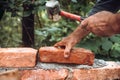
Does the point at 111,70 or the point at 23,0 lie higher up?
the point at 23,0

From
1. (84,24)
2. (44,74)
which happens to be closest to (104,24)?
(84,24)

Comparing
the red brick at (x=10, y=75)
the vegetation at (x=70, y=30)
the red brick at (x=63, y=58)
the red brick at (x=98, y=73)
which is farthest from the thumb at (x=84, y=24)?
the vegetation at (x=70, y=30)

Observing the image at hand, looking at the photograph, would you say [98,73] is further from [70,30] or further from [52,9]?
[70,30]

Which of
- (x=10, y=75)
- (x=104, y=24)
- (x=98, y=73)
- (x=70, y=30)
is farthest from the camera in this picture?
(x=70, y=30)

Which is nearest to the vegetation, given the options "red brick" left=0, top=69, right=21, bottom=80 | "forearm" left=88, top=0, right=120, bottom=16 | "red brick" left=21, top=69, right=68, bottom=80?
"forearm" left=88, top=0, right=120, bottom=16

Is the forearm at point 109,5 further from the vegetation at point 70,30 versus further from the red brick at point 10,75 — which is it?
the red brick at point 10,75

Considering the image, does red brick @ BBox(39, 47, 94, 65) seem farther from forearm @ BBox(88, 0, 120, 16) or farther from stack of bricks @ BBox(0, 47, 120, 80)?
forearm @ BBox(88, 0, 120, 16)

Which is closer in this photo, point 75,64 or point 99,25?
point 99,25

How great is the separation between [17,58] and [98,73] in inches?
20.6

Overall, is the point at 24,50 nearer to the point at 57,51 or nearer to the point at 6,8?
the point at 57,51

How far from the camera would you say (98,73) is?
230 cm

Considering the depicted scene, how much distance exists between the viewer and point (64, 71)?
229 cm

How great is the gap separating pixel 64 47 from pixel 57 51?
7 cm

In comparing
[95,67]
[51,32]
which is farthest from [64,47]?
[51,32]
